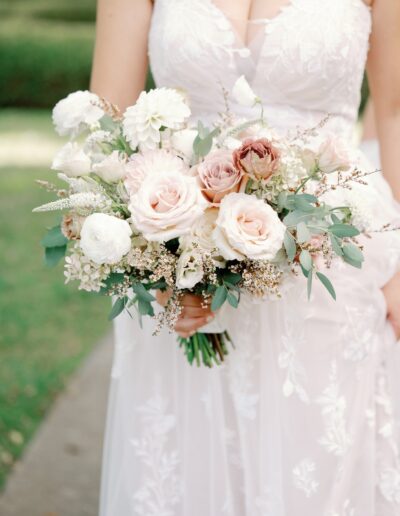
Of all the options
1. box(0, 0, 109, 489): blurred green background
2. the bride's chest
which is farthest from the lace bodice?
box(0, 0, 109, 489): blurred green background

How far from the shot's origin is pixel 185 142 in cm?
197

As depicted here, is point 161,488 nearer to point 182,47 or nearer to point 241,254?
point 241,254

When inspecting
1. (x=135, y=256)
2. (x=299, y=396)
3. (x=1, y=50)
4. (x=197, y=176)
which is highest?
(x=197, y=176)

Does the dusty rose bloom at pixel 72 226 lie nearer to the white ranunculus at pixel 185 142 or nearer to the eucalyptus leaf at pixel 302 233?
the white ranunculus at pixel 185 142

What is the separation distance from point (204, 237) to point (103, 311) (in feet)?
13.5

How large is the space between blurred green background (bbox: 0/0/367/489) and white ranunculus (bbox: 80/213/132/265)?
2.25 metres

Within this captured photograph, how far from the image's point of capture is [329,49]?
2320 mm

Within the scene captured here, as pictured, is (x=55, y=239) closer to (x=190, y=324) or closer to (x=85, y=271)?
(x=85, y=271)

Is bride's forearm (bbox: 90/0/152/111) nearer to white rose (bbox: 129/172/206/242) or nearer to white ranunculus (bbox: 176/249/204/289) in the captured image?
white rose (bbox: 129/172/206/242)

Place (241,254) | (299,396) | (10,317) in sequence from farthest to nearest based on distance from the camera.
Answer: (10,317)
(299,396)
(241,254)

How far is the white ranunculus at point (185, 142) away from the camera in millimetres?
1966

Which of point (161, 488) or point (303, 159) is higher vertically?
point (303, 159)

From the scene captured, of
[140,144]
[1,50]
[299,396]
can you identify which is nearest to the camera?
[140,144]

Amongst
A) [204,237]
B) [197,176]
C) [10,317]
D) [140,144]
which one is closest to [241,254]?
[204,237]
